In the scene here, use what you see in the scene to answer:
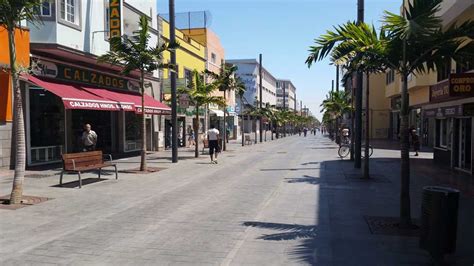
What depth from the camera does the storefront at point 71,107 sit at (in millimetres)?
15750

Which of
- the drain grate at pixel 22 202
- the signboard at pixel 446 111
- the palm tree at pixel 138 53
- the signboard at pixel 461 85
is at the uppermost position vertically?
the palm tree at pixel 138 53

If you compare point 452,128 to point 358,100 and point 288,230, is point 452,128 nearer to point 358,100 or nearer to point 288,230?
point 358,100

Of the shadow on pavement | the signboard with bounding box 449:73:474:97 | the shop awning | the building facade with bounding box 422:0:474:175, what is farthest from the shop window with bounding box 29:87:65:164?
the shop awning

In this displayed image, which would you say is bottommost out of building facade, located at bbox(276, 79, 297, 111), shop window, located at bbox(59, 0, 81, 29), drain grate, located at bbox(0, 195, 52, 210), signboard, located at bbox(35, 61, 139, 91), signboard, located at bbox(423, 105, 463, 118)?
drain grate, located at bbox(0, 195, 52, 210)

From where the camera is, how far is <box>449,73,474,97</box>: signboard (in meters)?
11.9

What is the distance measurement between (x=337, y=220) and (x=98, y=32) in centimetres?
1393

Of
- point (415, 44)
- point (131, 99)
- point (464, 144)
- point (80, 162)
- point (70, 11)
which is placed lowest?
point (80, 162)

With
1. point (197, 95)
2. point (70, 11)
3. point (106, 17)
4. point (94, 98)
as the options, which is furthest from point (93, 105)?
point (197, 95)

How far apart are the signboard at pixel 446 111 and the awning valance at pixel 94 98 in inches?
488

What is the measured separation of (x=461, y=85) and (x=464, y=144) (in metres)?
5.32

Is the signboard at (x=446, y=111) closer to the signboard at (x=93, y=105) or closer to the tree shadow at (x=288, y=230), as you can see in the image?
the tree shadow at (x=288, y=230)

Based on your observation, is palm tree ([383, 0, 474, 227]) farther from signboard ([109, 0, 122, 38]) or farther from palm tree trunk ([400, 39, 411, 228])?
signboard ([109, 0, 122, 38])

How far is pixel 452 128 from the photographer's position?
17203 millimetres

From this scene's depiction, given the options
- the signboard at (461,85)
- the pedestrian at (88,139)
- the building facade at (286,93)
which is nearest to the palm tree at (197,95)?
the pedestrian at (88,139)
